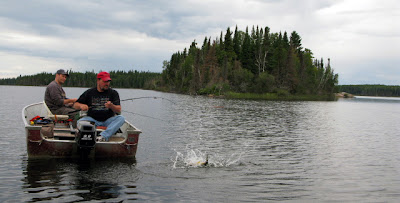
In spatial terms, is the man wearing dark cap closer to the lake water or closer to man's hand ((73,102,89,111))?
man's hand ((73,102,89,111))

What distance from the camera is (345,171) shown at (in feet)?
36.2

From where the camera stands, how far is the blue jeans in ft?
33.1

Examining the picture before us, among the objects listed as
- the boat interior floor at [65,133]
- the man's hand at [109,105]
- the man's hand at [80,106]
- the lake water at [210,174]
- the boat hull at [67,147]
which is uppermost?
the man's hand at [109,105]

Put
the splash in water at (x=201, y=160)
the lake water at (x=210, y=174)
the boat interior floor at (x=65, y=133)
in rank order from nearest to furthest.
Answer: the lake water at (x=210, y=174)
the boat interior floor at (x=65, y=133)
the splash in water at (x=201, y=160)

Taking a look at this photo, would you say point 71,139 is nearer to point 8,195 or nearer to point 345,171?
point 8,195

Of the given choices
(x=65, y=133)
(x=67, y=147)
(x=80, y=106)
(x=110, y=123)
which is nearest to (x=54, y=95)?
(x=65, y=133)

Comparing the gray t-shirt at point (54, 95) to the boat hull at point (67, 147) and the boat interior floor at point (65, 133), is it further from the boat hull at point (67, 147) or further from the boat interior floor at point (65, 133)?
the boat hull at point (67, 147)

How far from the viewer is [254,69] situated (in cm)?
9994

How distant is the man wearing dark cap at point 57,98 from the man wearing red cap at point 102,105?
106cm

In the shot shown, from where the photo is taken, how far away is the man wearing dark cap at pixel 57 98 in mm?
10727

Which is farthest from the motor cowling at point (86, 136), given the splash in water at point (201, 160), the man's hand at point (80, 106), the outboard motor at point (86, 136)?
the splash in water at point (201, 160)

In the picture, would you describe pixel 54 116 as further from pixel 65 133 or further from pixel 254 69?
pixel 254 69

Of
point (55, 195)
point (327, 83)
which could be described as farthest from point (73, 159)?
point (327, 83)

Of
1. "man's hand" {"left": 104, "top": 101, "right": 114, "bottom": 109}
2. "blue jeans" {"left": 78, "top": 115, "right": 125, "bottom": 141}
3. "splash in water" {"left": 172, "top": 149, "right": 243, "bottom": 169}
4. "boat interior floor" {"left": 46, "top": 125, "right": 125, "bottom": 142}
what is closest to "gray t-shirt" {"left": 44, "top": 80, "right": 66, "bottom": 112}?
"boat interior floor" {"left": 46, "top": 125, "right": 125, "bottom": 142}
